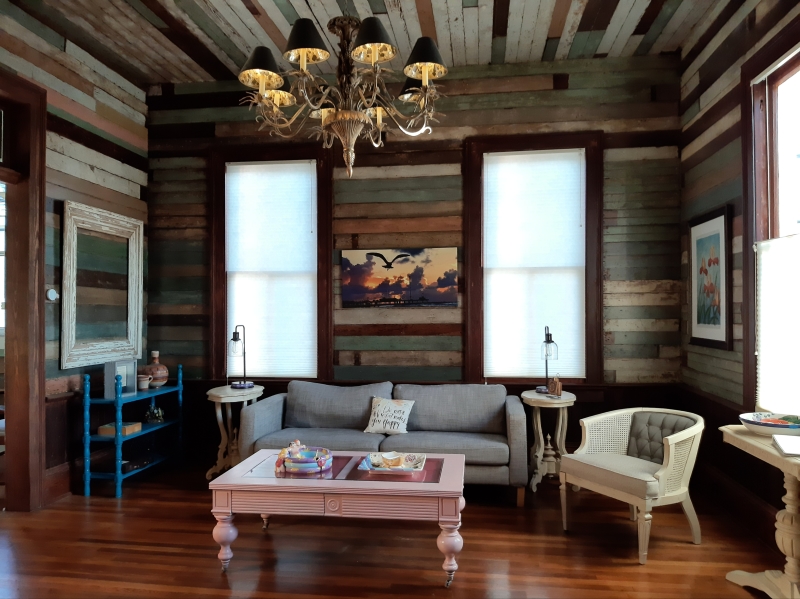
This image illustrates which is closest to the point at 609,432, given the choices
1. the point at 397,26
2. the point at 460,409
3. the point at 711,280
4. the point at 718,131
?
the point at 460,409

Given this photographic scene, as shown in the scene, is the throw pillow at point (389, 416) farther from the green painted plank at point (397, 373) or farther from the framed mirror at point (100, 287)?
the framed mirror at point (100, 287)

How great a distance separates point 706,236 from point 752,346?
3.60 ft

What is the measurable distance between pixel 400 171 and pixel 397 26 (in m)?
1.28

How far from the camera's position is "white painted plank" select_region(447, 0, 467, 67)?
14.6 feet

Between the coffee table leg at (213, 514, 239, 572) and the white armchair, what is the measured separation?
214 cm

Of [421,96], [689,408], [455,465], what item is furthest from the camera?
[689,408]

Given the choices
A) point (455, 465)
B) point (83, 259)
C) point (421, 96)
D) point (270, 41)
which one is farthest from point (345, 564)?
point (270, 41)

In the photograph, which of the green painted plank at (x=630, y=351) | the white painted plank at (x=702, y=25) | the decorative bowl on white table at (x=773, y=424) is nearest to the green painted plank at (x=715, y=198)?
the green painted plank at (x=630, y=351)

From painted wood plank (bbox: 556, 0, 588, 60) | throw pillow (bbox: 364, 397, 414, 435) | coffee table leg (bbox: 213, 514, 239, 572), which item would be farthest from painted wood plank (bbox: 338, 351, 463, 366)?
painted wood plank (bbox: 556, 0, 588, 60)

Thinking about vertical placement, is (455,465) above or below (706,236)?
below

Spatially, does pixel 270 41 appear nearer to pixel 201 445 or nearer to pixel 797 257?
pixel 201 445

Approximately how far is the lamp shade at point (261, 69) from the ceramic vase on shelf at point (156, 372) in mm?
3041

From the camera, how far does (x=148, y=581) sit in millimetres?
3230

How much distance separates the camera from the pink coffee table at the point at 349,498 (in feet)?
10.4
